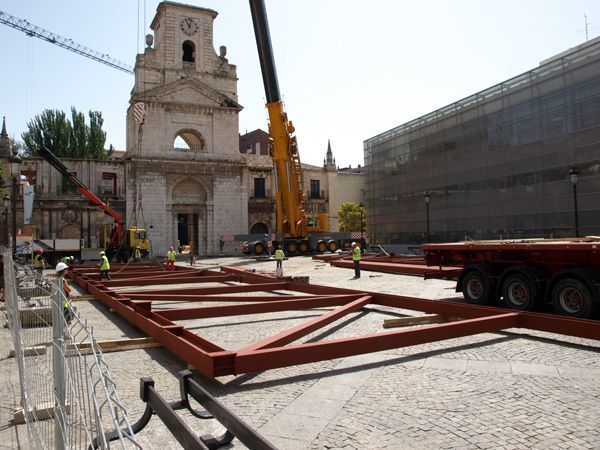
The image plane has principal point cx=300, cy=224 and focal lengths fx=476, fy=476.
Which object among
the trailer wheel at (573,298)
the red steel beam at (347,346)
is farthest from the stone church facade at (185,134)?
the red steel beam at (347,346)

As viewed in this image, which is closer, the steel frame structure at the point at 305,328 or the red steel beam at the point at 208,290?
the steel frame structure at the point at 305,328

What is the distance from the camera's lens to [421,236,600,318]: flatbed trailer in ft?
28.9

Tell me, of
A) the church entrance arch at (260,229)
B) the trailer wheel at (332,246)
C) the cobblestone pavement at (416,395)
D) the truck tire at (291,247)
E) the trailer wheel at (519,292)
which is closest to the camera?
the cobblestone pavement at (416,395)

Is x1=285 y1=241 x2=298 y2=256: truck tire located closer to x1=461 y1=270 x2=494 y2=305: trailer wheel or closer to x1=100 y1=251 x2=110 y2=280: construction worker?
x1=100 y1=251 x2=110 y2=280: construction worker

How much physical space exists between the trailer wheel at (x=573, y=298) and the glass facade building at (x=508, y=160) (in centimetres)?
1388

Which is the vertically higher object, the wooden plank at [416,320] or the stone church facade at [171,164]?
the stone church facade at [171,164]

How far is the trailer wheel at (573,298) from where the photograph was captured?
8547mm

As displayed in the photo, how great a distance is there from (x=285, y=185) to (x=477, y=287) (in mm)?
23605

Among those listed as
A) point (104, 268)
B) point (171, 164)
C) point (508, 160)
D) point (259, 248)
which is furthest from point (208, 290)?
point (171, 164)

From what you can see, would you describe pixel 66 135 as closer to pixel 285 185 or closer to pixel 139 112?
pixel 139 112

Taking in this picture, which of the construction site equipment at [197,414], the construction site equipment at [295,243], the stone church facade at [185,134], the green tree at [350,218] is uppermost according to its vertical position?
the stone church facade at [185,134]

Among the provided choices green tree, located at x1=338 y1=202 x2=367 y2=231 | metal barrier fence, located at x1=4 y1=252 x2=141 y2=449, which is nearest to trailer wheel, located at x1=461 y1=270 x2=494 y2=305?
metal barrier fence, located at x1=4 y1=252 x2=141 y2=449

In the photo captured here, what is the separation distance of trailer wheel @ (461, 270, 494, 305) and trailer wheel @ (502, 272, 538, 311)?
0.35 metres

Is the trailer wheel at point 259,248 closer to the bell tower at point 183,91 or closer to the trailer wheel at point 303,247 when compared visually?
Result: the trailer wheel at point 303,247
